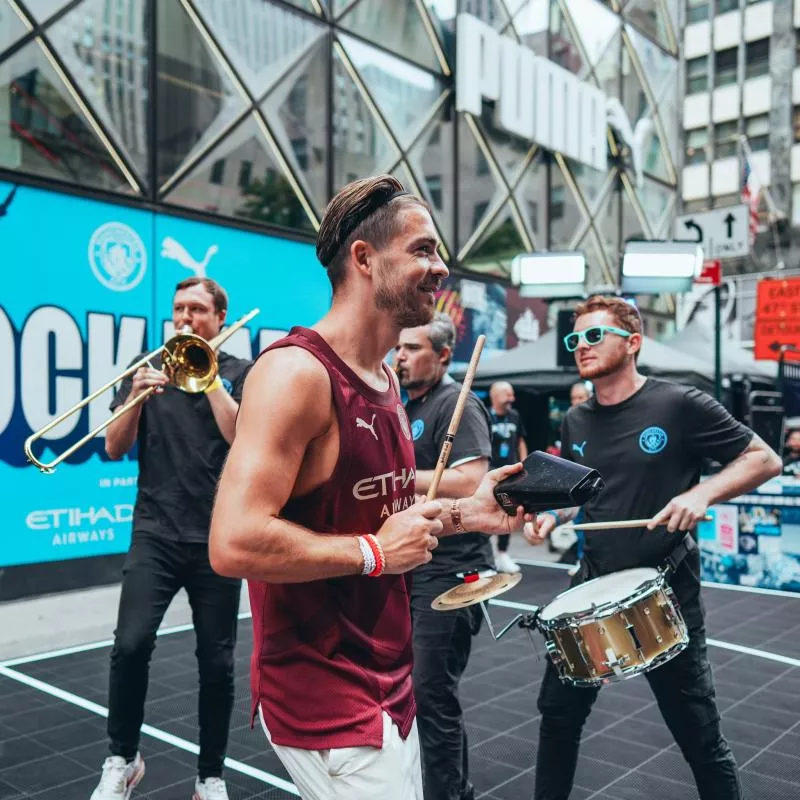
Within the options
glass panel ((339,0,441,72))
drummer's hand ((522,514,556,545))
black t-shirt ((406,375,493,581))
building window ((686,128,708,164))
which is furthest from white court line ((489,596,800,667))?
building window ((686,128,708,164))

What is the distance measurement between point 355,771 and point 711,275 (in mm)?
8425

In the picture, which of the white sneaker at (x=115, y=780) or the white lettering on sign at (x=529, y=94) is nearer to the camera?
the white sneaker at (x=115, y=780)

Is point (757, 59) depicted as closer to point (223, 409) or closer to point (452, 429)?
point (223, 409)

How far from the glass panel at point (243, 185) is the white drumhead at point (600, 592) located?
20.2ft

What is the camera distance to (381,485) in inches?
74.2

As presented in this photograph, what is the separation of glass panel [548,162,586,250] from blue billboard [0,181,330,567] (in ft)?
24.2

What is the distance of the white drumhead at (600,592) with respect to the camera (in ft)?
9.84

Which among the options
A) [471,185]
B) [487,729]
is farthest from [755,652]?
[471,185]

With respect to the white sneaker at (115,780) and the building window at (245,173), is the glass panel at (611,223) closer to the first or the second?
the building window at (245,173)

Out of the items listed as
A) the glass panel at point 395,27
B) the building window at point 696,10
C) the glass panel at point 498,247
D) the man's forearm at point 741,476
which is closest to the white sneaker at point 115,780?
the man's forearm at point 741,476

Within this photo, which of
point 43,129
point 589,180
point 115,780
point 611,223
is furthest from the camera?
point 611,223

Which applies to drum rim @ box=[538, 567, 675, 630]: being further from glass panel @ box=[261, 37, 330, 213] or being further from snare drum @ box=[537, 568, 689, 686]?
glass panel @ box=[261, 37, 330, 213]

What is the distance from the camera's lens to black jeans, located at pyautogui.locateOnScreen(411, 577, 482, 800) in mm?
3271

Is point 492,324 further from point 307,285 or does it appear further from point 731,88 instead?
point 731,88
